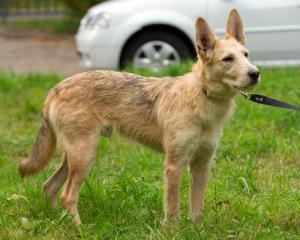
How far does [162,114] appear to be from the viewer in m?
5.54

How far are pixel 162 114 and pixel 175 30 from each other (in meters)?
5.89

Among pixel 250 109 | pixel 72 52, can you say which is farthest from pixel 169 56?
pixel 72 52

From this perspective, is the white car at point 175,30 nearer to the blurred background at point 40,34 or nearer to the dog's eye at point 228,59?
the blurred background at point 40,34

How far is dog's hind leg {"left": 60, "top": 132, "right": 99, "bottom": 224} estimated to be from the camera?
5.56 m

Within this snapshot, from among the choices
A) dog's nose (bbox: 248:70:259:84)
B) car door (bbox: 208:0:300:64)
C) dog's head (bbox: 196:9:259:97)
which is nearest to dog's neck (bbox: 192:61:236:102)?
dog's head (bbox: 196:9:259:97)

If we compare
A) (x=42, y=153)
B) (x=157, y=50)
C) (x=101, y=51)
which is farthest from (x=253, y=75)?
(x=101, y=51)

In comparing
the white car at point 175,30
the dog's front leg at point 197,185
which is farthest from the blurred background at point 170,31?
the dog's front leg at point 197,185

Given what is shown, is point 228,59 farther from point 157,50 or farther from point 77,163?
point 157,50

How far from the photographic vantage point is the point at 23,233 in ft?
17.5

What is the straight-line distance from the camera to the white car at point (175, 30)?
1099cm

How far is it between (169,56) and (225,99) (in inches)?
235

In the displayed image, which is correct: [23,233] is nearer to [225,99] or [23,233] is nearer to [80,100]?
[80,100]

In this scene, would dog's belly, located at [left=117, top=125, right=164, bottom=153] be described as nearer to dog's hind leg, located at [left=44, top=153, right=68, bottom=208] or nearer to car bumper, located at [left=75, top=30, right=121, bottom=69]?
dog's hind leg, located at [left=44, top=153, right=68, bottom=208]

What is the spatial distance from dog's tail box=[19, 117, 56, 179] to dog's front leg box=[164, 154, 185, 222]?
39.6 inches
